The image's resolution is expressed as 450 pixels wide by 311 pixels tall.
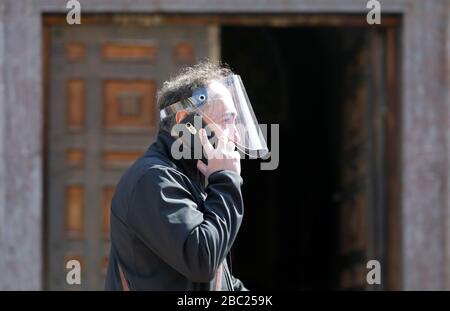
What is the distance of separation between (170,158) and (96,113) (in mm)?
3443

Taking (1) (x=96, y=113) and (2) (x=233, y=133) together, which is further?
(1) (x=96, y=113)

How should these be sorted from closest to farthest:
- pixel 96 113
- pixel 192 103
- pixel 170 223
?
pixel 170 223 < pixel 192 103 < pixel 96 113

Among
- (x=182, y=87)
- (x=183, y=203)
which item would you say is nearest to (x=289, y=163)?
(x=182, y=87)

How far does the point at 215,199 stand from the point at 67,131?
3.61 metres

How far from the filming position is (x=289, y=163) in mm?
8875

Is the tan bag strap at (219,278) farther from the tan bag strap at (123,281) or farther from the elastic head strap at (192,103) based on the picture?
the elastic head strap at (192,103)

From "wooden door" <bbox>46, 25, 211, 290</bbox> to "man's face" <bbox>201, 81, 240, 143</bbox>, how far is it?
3363mm

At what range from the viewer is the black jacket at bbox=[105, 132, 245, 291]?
8.59 ft

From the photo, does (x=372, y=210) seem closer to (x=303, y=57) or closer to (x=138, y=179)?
(x=303, y=57)

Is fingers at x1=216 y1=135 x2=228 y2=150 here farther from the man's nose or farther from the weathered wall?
the weathered wall

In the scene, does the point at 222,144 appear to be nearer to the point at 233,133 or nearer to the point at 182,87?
the point at 233,133

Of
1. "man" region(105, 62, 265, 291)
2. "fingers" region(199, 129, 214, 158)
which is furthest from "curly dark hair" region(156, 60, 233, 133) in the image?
"fingers" region(199, 129, 214, 158)
